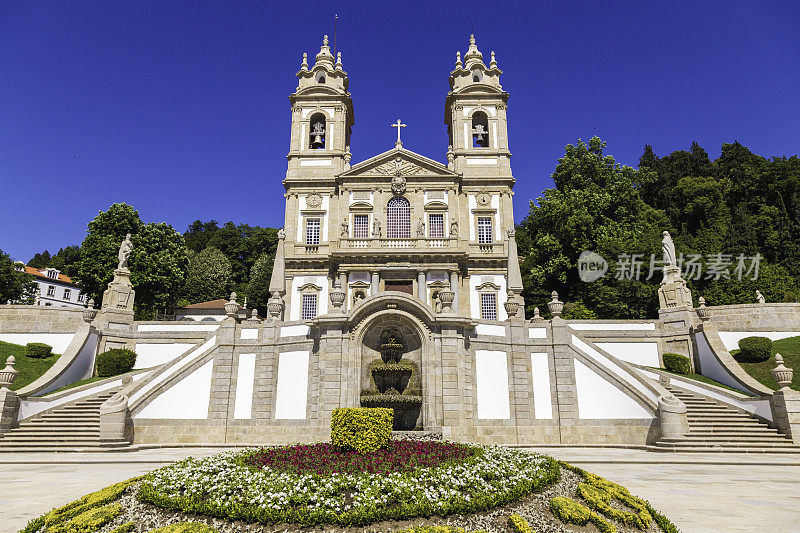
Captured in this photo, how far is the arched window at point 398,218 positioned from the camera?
33.0 meters

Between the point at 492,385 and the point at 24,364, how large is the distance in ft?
63.8

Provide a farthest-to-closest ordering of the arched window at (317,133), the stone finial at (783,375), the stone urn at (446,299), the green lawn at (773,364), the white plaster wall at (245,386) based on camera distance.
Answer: the arched window at (317,133), the green lawn at (773,364), the white plaster wall at (245,386), the stone urn at (446,299), the stone finial at (783,375)

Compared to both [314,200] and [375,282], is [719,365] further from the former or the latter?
[314,200]

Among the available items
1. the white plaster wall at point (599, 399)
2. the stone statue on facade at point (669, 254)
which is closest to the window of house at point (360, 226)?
the stone statue on facade at point (669, 254)

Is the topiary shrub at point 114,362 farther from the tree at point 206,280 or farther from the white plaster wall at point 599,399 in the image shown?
the tree at point 206,280

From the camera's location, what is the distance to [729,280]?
99.5 feet

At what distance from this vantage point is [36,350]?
22.1 meters

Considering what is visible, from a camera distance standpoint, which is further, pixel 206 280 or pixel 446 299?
pixel 206 280

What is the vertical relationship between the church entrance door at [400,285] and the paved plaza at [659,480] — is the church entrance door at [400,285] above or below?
above

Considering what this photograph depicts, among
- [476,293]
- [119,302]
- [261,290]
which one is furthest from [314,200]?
[261,290]

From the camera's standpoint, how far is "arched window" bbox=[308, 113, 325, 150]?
1446 inches

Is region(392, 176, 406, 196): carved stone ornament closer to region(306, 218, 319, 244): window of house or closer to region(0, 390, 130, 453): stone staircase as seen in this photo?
region(306, 218, 319, 244): window of house

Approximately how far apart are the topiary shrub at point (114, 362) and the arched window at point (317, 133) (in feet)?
67.4

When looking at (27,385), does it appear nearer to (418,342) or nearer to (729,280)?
(418,342)
